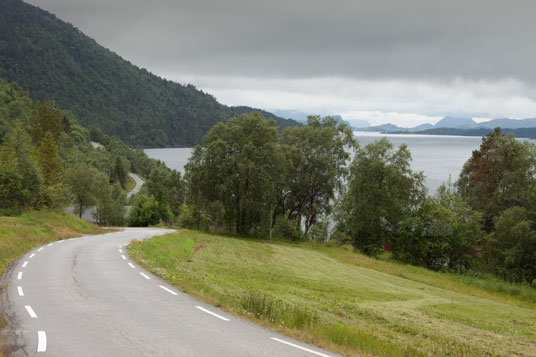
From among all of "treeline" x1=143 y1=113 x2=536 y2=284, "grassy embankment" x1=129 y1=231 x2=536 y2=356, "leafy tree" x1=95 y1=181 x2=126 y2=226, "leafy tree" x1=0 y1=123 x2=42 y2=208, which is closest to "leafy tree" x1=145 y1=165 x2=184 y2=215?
"leafy tree" x1=95 y1=181 x2=126 y2=226

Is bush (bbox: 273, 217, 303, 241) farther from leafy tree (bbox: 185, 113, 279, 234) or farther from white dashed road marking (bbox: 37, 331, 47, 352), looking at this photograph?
white dashed road marking (bbox: 37, 331, 47, 352)

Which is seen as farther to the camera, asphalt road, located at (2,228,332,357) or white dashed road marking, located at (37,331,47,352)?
asphalt road, located at (2,228,332,357)

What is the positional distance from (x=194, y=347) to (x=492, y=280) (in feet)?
131

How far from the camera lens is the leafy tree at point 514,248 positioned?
131ft

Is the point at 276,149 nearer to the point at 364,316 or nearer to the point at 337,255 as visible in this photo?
the point at 337,255

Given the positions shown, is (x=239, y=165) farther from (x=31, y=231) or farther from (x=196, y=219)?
(x=31, y=231)

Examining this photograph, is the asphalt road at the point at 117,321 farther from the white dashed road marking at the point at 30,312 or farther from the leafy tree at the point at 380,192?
the leafy tree at the point at 380,192

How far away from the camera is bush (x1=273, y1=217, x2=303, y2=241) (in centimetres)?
5122

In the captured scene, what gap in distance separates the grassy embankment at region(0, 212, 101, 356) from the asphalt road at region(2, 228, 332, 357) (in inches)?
168

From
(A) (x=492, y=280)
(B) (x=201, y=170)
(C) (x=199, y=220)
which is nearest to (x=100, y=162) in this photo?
(C) (x=199, y=220)

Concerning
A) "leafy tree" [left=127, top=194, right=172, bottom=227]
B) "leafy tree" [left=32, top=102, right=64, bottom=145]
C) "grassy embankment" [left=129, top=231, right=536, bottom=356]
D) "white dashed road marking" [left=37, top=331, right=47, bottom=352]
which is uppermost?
"leafy tree" [left=32, top=102, right=64, bottom=145]

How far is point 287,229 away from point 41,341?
42.5m

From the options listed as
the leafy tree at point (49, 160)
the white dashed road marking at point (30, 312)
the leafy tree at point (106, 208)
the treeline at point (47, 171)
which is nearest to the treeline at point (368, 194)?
the treeline at point (47, 171)

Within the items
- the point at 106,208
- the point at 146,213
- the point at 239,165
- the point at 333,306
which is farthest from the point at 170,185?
the point at 333,306
